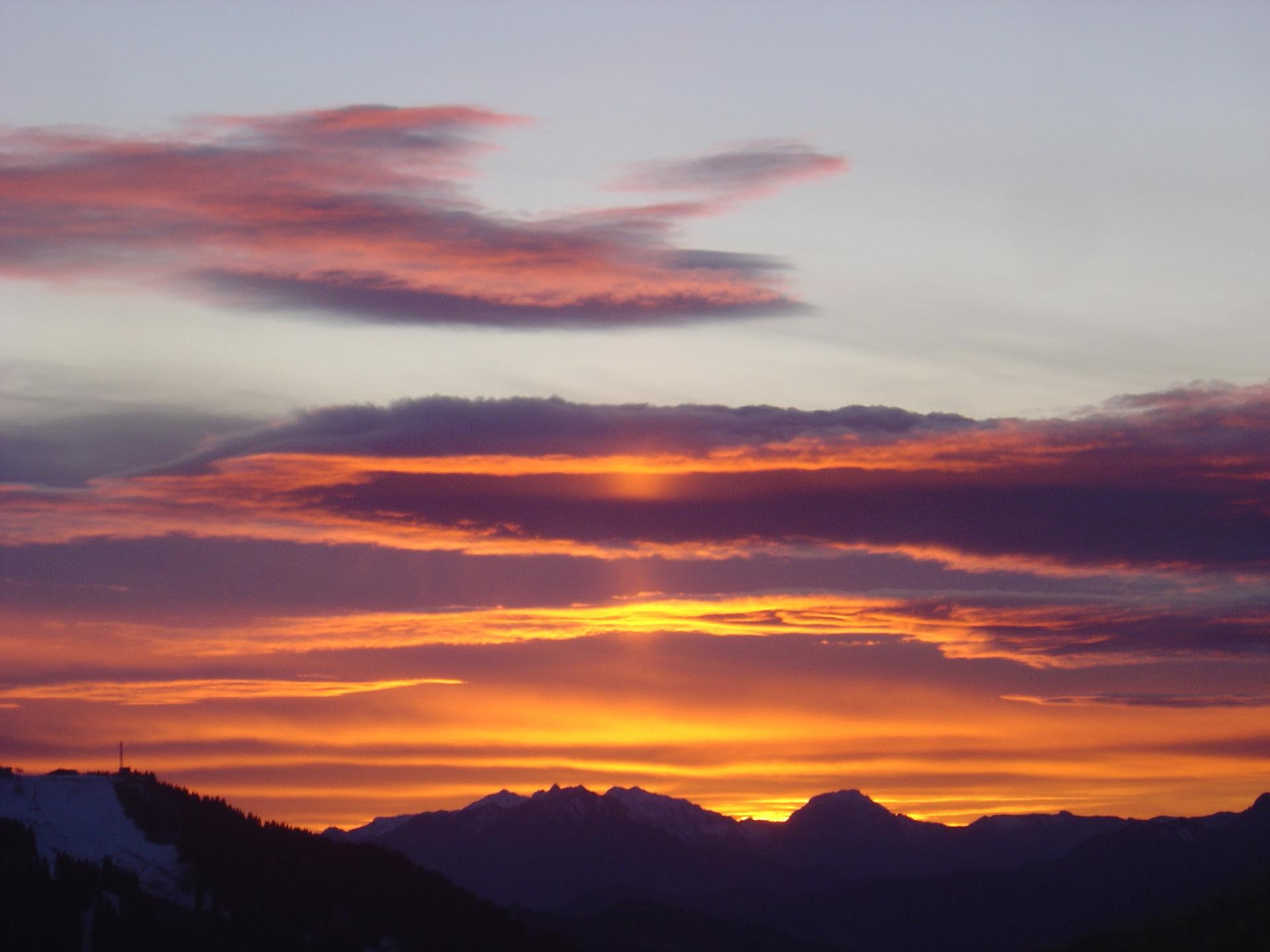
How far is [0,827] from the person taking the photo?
134 metres

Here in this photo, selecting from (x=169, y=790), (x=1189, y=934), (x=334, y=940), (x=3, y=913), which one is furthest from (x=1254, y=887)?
(x=169, y=790)

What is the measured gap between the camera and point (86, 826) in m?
143

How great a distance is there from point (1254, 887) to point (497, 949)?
86.3 m

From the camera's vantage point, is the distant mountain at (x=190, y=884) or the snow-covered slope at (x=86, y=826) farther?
the snow-covered slope at (x=86, y=826)

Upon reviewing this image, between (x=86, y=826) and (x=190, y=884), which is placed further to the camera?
(x=86, y=826)

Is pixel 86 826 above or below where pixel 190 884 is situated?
above

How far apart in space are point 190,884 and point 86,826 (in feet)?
36.8

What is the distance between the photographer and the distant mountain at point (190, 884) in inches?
4993

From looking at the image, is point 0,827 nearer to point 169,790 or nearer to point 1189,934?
point 169,790

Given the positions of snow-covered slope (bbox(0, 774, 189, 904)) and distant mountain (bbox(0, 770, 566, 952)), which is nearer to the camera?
distant mountain (bbox(0, 770, 566, 952))

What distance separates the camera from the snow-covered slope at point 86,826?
5389 inches

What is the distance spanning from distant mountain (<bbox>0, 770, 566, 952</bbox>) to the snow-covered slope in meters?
0.16

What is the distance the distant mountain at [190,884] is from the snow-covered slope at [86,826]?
164 millimetres

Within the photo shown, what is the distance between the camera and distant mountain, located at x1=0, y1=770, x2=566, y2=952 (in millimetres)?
126812
